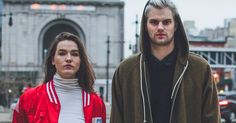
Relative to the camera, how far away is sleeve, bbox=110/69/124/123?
5344 millimetres

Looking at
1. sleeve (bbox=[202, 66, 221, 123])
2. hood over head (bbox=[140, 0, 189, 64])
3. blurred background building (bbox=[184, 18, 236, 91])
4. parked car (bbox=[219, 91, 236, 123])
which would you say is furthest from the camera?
blurred background building (bbox=[184, 18, 236, 91])

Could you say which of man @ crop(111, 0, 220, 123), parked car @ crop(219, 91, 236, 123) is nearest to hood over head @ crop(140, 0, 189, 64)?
man @ crop(111, 0, 220, 123)

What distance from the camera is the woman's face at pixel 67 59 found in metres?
5.71

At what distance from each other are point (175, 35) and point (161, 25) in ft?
0.75

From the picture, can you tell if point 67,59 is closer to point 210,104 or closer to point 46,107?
point 46,107

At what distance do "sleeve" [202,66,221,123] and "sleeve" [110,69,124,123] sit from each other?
692mm

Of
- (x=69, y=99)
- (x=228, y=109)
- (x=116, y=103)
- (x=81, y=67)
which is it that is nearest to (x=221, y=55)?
(x=228, y=109)

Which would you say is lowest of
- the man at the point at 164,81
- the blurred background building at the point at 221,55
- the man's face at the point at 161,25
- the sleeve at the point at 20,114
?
the blurred background building at the point at 221,55

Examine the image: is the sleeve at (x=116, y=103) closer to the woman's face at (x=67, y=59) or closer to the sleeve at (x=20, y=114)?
the woman's face at (x=67, y=59)

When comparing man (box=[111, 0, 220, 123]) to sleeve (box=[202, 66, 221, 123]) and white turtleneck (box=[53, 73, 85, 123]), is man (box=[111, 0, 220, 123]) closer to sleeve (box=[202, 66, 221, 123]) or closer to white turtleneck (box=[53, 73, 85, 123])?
sleeve (box=[202, 66, 221, 123])

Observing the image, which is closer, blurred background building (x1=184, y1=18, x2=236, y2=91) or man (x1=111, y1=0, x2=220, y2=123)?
man (x1=111, y1=0, x2=220, y2=123)

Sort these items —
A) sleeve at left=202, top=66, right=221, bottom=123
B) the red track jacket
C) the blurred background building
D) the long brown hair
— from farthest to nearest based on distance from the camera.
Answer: the blurred background building → the long brown hair → the red track jacket → sleeve at left=202, top=66, right=221, bottom=123

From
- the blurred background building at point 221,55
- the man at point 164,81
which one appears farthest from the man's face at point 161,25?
the blurred background building at point 221,55

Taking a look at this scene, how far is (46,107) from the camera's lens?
5.66 m
